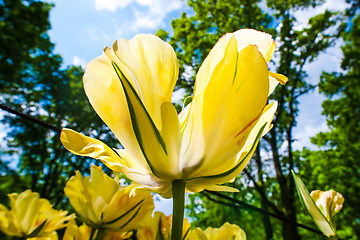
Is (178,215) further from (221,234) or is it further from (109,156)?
(221,234)

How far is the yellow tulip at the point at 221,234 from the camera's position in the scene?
42 cm

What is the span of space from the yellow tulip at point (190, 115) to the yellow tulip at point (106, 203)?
14 centimetres

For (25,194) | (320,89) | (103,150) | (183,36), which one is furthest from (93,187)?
(320,89)

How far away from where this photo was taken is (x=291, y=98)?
736 centimetres

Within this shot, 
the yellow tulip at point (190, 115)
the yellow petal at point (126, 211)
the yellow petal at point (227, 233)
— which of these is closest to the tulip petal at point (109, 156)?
the yellow tulip at point (190, 115)

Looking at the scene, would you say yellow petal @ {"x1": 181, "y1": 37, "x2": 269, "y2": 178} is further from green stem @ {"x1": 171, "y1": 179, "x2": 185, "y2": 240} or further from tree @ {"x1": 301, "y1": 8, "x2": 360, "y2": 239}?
tree @ {"x1": 301, "y1": 8, "x2": 360, "y2": 239}

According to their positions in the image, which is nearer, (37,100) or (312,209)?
(312,209)

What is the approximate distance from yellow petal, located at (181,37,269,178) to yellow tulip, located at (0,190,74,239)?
42 centimetres

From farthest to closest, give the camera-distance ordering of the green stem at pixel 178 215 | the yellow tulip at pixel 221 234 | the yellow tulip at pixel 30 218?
the yellow tulip at pixel 30 218 < the yellow tulip at pixel 221 234 < the green stem at pixel 178 215

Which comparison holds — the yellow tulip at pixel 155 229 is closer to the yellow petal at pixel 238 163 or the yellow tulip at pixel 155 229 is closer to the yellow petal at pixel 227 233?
the yellow petal at pixel 227 233

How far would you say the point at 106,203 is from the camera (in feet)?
1.33

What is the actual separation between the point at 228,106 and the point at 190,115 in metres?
0.04

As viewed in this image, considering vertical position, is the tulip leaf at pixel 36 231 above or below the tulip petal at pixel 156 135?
below

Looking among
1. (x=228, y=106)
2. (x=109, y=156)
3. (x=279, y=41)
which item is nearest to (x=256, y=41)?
(x=228, y=106)
